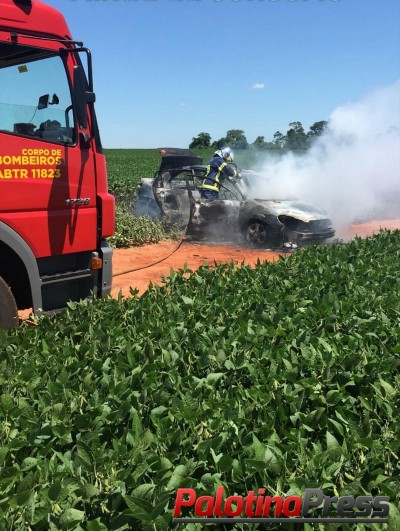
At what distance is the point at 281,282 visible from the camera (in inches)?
208

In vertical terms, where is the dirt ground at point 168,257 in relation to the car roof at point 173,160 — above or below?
below

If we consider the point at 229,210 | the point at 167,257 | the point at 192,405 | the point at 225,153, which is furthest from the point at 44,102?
the point at 225,153

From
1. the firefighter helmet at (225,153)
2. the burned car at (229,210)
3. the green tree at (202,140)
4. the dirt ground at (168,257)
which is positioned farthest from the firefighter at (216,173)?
the green tree at (202,140)

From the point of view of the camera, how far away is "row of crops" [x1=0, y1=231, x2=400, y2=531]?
205 centimetres

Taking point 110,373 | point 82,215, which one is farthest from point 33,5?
point 110,373

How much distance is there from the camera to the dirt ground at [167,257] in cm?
975

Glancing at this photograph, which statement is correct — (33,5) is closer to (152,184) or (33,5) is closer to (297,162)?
(152,184)

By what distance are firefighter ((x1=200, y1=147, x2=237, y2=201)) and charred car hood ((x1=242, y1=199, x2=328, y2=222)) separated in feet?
2.68

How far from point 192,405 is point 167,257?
8.53 meters

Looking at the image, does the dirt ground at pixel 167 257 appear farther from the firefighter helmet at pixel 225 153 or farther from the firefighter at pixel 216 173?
the firefighter helmet at pixel 225 153

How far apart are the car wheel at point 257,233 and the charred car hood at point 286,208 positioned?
1.22ft

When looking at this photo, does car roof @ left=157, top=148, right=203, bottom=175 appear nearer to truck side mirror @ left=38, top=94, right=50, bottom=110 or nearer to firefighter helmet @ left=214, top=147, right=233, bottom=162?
firefighter helmet @ left=214, top=147, right=233, bottom=162

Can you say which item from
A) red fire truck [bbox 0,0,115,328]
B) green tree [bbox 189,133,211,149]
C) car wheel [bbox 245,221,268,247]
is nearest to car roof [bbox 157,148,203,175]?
car wheel [bbox 245,221,268,247]

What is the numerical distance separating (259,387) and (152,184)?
1096 centimetres
